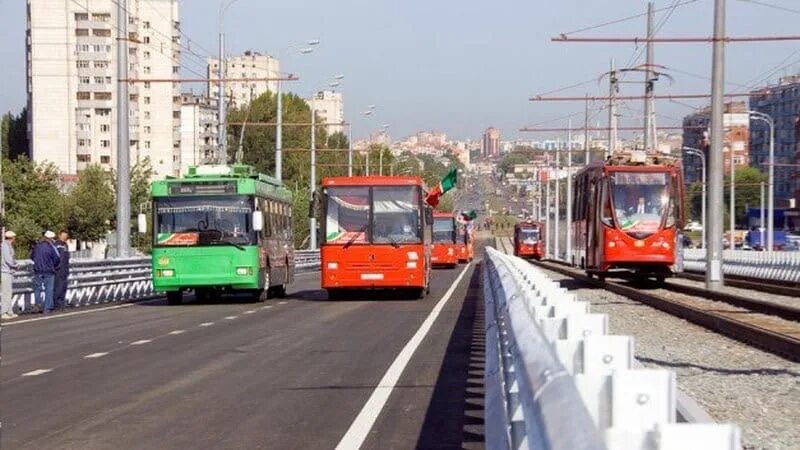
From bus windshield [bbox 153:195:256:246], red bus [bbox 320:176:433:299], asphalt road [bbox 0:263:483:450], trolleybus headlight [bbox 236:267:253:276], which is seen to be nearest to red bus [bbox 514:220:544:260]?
red bus [bbox 320:176:433:299]

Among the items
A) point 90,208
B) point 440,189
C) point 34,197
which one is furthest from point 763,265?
point 34,197

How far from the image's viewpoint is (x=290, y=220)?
39031mm

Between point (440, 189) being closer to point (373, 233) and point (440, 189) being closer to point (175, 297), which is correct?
point (373, 233)

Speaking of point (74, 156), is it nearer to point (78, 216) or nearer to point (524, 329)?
point (78, 216)

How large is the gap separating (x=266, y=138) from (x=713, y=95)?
104 meters

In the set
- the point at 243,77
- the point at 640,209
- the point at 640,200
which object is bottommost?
the point at 640,209

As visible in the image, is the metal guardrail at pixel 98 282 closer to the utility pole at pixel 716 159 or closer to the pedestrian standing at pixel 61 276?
the pedestrian standing at pixel 61 276

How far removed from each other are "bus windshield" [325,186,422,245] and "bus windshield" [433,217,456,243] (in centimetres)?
4145

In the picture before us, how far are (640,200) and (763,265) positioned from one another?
55.2 ft

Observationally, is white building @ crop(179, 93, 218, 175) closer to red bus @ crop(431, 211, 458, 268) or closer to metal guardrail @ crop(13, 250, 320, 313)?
red bus @ crop(431, 211, 458, 268)

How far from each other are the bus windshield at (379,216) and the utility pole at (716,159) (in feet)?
25.4

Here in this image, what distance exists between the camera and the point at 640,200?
38.1m

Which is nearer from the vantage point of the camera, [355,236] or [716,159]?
[355,236]

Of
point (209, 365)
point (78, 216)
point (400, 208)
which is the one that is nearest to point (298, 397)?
point (209, 365)
